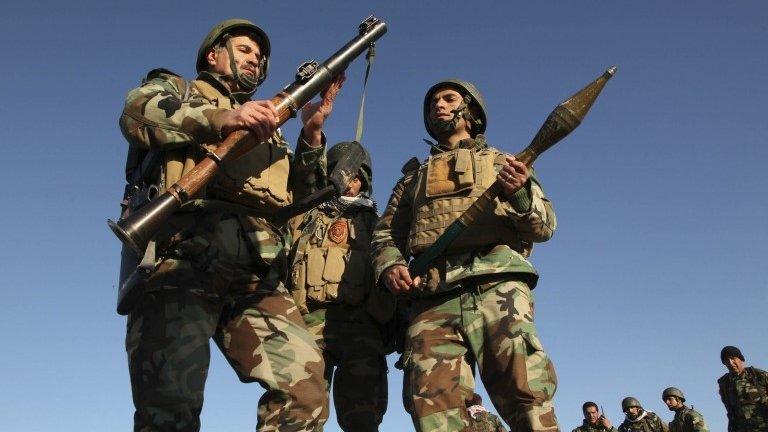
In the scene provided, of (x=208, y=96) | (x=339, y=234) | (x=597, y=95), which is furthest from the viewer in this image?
(x=339, y=234)

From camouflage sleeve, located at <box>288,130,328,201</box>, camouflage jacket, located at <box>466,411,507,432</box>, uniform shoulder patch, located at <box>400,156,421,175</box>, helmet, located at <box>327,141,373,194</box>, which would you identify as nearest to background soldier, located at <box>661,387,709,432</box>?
camouflage jacket, located at <box>466,411,507,432</box>

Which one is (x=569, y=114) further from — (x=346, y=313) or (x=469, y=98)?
(x=346, y=313)

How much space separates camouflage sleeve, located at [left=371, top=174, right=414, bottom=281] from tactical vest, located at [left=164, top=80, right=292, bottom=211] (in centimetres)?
106

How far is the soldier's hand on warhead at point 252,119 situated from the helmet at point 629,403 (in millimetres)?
17255

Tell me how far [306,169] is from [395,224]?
47.1 inches

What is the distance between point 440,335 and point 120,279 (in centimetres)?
216

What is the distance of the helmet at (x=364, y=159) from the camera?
6.13 metres

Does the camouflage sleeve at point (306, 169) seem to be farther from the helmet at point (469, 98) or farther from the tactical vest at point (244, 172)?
the helmet at point (469, 98)

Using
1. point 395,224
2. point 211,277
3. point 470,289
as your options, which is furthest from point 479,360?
Answer: point 211,277

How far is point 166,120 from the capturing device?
160 inches

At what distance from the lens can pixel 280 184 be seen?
4.61 meters

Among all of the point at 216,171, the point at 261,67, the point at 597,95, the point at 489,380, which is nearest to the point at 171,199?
the point at 216,171

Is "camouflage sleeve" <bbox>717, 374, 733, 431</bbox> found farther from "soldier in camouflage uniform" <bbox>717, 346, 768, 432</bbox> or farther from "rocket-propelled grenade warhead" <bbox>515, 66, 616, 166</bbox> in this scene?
"rocket-propelled grenade warhead" <bbox>515, 66, 616, 166</bbox>

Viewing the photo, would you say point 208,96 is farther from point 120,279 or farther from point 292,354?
point 292,354
